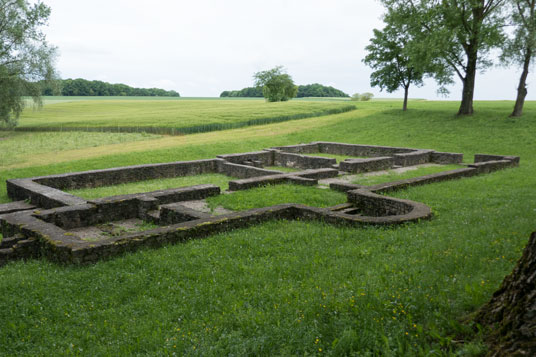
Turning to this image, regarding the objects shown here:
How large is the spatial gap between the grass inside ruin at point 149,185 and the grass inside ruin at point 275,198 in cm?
308

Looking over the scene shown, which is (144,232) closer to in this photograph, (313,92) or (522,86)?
(522,86)

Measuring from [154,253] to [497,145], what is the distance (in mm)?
23585

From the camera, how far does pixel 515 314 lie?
331 cm

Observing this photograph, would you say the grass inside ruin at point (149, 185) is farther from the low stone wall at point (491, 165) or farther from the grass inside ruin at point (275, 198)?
the low stone wall at point (491, 165)

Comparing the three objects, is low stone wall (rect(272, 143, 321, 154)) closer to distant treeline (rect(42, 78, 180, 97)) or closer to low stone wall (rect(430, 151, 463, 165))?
low stone wall (rect(430, 151, 463, 165))

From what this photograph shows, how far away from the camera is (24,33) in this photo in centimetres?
3048

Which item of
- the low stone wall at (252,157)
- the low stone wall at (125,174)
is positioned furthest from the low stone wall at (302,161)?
the low stone wall at (125,174)

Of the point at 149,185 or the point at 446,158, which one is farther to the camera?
the point at 446,158

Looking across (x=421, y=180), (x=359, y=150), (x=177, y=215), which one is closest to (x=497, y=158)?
(x=359, y=150)

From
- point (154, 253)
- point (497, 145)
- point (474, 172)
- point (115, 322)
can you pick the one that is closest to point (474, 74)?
point (497, 145)

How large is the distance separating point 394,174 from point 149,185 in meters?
9.88

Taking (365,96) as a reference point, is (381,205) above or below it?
below

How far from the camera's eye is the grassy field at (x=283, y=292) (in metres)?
4.10

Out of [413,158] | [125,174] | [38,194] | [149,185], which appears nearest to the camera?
[38,194]
